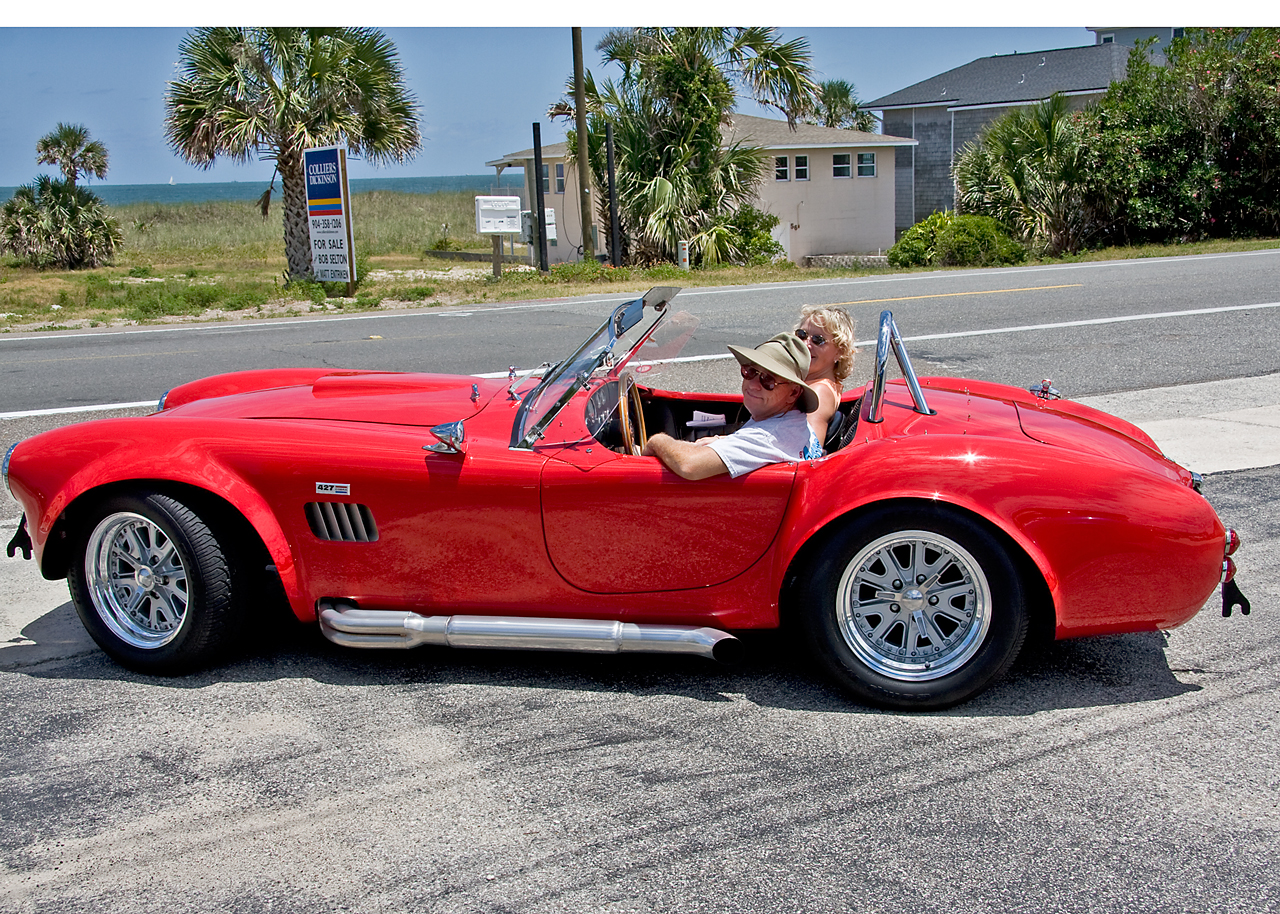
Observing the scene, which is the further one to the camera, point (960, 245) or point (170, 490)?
point (960, 245)

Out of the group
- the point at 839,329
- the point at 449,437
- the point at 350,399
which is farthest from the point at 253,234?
the point at 449,437

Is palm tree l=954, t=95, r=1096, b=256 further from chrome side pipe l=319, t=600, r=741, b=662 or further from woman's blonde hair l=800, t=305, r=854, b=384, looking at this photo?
chrome side pipe l=319, t=600, r=741, b=662

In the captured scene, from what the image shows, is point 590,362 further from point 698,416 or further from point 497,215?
point 497,215

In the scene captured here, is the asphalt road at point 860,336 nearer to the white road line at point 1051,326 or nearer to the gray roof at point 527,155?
the white road line at point 1051,326

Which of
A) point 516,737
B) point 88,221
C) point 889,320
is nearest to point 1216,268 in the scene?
point 889,320

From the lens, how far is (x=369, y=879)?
8.49ft

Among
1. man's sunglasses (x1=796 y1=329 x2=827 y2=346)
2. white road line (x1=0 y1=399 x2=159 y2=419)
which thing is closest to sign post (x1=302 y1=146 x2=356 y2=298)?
white road line (x1=0 y1=399 x2=159 y2=419)

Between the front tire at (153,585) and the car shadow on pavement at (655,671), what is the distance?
129 mm

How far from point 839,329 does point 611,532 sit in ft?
3.89

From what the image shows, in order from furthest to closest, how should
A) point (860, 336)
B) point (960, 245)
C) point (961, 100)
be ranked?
point (961, 100)
point (960, 245)
point (860, 336)

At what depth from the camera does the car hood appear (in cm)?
386

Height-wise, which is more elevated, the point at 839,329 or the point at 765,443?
the point at 839,329

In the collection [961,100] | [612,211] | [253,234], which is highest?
[961,100]

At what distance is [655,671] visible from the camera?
12.3 ft
